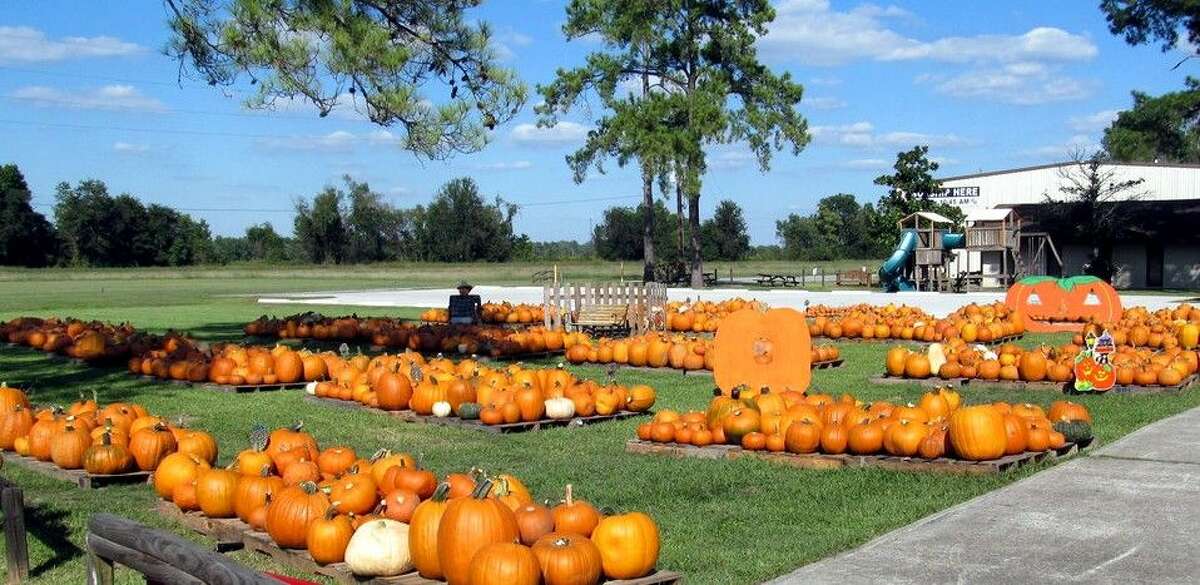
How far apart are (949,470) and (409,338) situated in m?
13.2

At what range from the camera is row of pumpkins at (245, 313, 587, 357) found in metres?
19.8

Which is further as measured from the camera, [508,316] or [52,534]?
[508,316]

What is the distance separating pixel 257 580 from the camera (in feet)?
12.8

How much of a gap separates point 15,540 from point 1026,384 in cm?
1152

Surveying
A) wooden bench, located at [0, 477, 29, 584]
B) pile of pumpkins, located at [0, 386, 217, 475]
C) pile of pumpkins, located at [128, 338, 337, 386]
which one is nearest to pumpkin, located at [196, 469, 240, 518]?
pile of pumpkins, located at [0, 386, 217, 475]

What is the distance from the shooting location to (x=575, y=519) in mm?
6156

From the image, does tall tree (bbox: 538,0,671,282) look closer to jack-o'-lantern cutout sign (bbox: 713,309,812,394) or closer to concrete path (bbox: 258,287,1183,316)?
concrete path (bbox: 258,287,1183,316)

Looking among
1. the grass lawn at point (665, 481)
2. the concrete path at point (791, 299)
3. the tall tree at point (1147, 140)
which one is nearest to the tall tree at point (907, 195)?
the concrete path at point (791, 299)

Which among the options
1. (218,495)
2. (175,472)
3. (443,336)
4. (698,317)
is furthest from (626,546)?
(698,317)

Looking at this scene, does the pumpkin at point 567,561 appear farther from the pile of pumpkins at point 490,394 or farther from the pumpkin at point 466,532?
the pile of pumpkins at point 490,394

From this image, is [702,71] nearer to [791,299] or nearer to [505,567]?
[791,299]

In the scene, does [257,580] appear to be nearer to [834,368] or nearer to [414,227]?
[834,368]

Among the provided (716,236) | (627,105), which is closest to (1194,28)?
(627,105)

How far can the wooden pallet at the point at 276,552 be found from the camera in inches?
239
